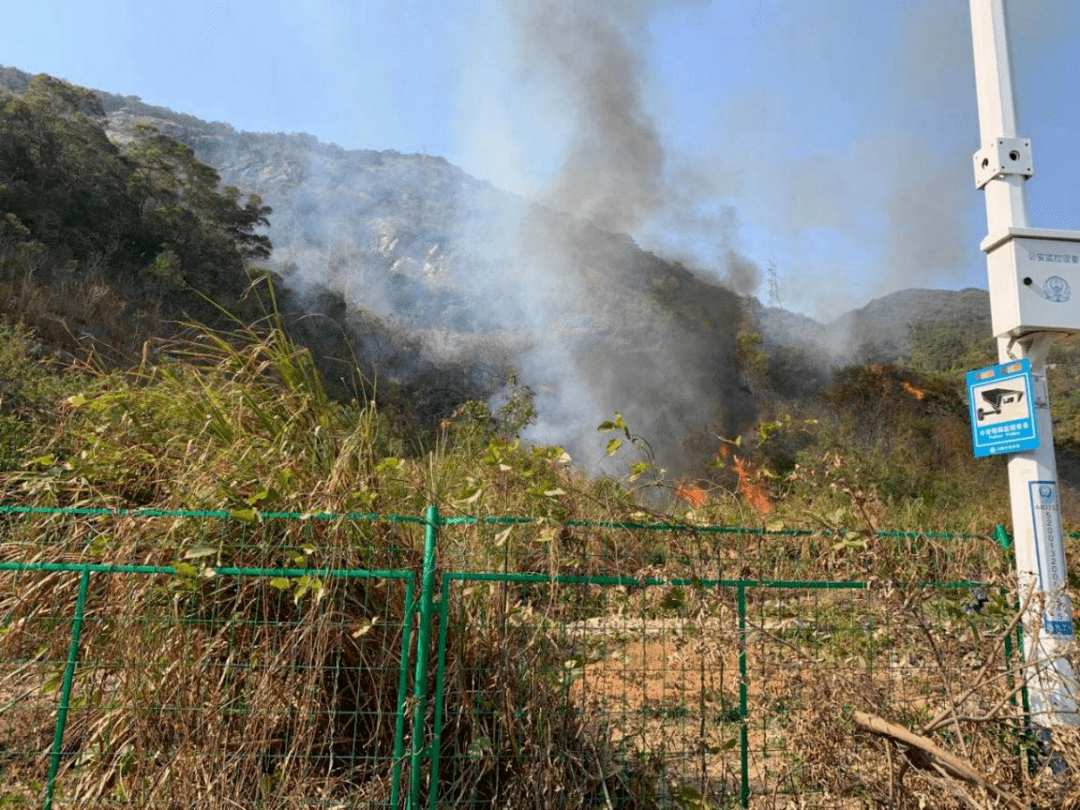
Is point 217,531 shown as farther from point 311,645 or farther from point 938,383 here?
point 938,383

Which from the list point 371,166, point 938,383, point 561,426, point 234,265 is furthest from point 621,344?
point 371,166

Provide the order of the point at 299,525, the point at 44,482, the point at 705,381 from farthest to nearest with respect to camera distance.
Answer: the point at 705,381
the point at 44,482
the point at 299,525

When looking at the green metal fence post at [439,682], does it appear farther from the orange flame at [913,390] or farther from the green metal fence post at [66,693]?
the orange flame at [913,390]

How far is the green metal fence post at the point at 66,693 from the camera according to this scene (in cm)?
270

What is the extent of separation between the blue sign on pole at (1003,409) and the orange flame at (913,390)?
19.9 metres

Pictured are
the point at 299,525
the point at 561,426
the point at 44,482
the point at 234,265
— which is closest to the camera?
the point at 299,525

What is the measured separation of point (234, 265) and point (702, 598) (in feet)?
58.8

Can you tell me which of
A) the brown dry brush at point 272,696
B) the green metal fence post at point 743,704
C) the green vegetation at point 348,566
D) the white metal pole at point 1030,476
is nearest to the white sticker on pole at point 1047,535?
the white metal pole at point 1030,476

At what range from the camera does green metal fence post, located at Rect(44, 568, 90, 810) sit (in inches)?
106

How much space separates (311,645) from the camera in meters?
2.82

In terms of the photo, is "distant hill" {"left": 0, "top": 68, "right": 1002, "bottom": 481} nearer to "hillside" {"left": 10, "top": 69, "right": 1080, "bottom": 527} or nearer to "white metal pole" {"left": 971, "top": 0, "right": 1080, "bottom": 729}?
"hillside" {"left": 10, "top": 69, "right": 1080, "bottom": 527}

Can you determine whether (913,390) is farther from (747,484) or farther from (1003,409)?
(1003,409)

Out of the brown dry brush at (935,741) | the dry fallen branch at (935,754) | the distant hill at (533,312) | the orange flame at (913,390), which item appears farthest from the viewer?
the distant hill at (533,312)

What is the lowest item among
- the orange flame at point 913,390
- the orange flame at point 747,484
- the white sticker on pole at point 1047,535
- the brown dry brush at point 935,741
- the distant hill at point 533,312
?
the brown dry brush at point 935,741
